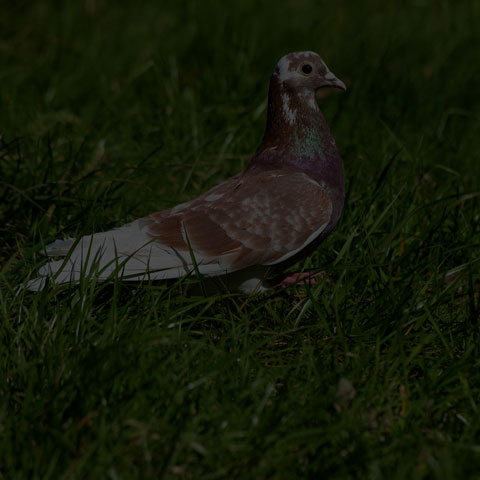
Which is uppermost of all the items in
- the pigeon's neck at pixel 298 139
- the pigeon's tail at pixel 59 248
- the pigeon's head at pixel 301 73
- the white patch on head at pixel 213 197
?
the pigeon's head at pixel 301 73

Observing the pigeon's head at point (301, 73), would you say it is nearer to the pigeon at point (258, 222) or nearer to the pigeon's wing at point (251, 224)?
the pigeon at point (258, 222)

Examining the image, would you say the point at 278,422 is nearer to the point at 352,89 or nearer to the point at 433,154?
the point at 433,154

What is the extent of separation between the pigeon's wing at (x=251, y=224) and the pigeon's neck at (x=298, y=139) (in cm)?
13

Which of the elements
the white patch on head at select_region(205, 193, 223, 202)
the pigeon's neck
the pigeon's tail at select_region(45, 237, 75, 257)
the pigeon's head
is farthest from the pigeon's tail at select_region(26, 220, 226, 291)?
the pigeon's head

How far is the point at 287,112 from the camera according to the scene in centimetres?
380

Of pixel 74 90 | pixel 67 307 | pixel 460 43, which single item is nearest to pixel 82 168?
pixel 74 90

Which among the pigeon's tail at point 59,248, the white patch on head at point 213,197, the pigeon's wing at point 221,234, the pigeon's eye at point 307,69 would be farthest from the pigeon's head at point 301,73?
the pigeon's tail at point 59,248

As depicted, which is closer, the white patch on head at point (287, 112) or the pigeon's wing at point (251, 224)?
the pigeon's wing at point (251, 224)

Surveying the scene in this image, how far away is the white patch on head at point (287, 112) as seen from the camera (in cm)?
378

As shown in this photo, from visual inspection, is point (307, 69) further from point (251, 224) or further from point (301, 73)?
point (251, 224)

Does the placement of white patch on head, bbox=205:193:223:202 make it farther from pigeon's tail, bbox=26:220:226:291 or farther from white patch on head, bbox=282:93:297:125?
white patch on head, bbox=282:93:297:125

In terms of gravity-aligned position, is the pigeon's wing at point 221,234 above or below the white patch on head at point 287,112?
below

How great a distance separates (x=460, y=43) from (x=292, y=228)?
3855 millimetres

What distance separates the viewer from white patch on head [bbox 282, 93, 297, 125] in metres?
3.78
